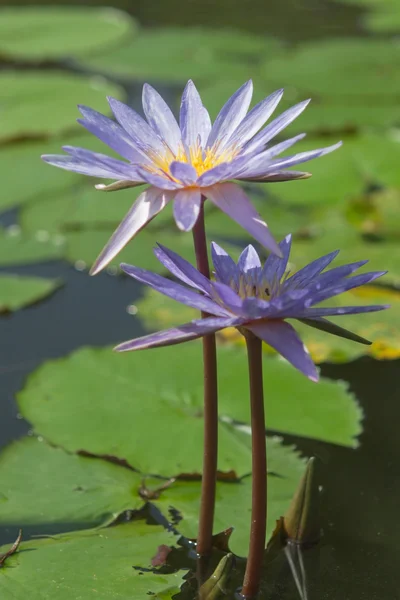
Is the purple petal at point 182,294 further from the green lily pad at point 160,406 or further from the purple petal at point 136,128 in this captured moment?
the green lily pad at point 160,406

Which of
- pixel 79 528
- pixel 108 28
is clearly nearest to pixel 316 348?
pixel 79 528

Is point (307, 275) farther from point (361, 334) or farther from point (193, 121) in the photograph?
point (361, 334)

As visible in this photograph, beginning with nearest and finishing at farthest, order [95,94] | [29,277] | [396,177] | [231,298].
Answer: [231,298]
[29,277]
[396,177]
[95,94]

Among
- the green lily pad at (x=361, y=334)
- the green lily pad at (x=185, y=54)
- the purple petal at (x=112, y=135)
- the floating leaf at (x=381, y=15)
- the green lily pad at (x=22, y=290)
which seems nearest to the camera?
the purple petal at (x=112, y=135)

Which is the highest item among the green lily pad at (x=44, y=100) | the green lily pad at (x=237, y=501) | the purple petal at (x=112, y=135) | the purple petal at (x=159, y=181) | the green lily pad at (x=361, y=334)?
the green lily pad at (x=44, y=100)

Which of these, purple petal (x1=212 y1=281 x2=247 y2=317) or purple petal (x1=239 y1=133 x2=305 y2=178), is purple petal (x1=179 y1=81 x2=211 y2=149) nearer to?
purple petal (x1=239 y1=133 x2=305 y2=178)

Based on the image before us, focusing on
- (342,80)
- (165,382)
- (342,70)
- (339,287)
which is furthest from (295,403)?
(342,70)

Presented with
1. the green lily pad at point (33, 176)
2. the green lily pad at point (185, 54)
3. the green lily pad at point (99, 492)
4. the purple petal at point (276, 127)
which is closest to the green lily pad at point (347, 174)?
the green lily pad at point (33, 176)

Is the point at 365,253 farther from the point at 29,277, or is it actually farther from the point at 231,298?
the point at 231,298
